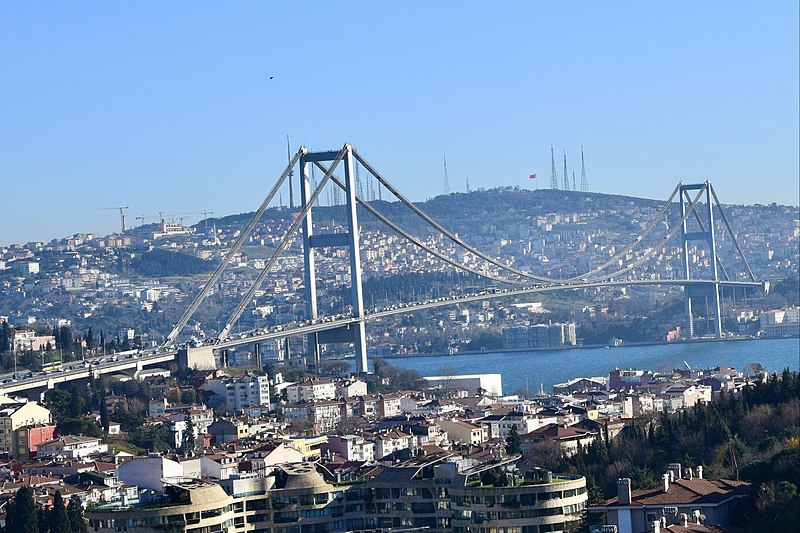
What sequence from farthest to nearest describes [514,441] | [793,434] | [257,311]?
[257,311] < [514,441] < [793,434]

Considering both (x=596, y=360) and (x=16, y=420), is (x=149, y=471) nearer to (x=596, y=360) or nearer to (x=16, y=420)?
(x=16, y=420)

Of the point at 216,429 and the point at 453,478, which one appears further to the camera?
the point at 216,429

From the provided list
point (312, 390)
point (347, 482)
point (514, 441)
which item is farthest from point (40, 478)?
point (312, 390)

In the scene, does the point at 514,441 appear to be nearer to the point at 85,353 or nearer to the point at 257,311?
the point at 85,353

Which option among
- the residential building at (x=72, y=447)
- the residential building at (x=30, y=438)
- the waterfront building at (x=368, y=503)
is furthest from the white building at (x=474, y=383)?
the waterfront building at (x=368, y=503)

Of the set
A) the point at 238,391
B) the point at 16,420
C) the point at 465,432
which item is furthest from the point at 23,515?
the point at 238,391

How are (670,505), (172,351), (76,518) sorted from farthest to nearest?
1. (172,351)
2. (76,518)
3. (670,505)
